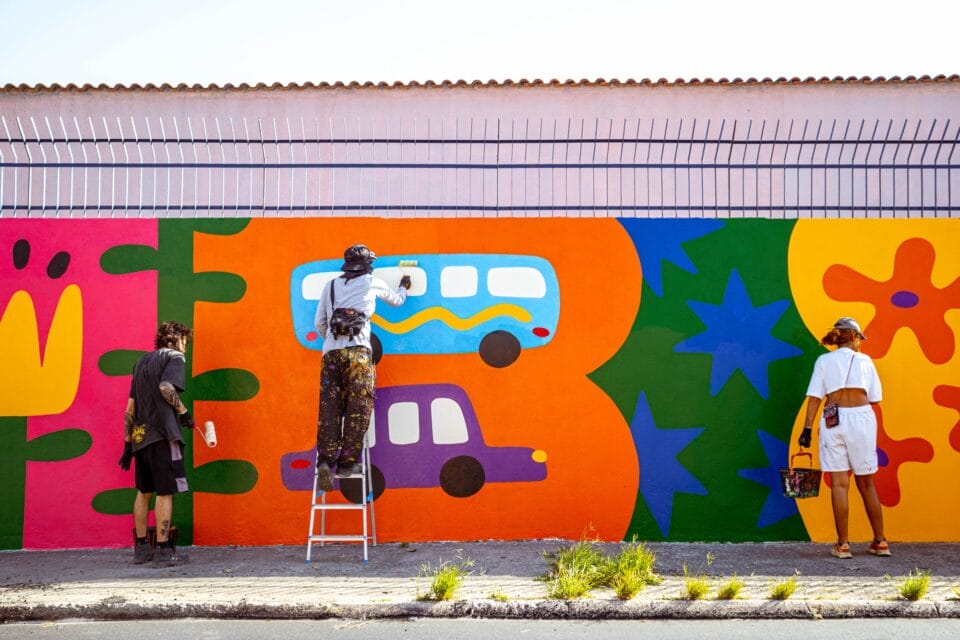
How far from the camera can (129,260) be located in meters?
7.79

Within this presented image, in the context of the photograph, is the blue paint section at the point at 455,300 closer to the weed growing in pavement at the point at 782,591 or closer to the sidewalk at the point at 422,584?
the sidewalk at the point at 422,584

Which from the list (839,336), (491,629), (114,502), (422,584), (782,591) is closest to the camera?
(491,629)

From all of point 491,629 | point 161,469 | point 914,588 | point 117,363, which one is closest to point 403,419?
point 161,469

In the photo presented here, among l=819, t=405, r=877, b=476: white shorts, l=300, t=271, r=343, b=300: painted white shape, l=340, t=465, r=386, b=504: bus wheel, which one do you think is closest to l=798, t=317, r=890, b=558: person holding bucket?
l=819, t=405, r=877, b=476: white shorts

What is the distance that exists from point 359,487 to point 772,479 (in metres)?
3.29

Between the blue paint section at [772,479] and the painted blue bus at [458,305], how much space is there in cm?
194

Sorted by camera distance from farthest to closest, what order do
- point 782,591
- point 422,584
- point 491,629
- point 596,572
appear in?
point 596,572, point 422,584, point 782,591, point 491,629

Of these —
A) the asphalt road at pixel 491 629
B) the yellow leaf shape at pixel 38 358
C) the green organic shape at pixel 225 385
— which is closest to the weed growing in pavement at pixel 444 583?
the asphalt road at pixel 491 629

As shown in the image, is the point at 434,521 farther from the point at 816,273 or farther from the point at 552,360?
the point at 816,273

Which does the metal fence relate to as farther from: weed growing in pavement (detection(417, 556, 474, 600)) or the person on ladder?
weed growing in pavement (detection(417, 556, 474, 600))

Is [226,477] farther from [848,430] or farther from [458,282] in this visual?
[848,430]

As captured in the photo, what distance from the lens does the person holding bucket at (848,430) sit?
7098mm

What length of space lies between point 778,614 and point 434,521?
290 cm

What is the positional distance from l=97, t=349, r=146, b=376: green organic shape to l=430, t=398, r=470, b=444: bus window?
2367 millimetres
